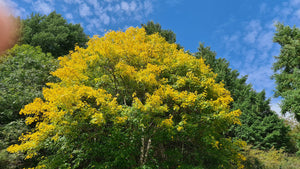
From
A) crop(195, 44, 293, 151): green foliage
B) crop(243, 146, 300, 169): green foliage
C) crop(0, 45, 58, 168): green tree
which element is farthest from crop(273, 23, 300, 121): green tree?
crop(0, 45, 58, 168): green tree

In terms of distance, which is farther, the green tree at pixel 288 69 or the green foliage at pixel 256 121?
the green foliage at pixel 256 121

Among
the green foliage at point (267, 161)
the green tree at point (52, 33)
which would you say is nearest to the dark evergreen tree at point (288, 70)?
the green foliage at point (267, 161)

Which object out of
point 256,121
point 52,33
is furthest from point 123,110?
point 52,33

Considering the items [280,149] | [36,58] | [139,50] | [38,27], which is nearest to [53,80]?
[36,58]

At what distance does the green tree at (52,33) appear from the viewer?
20.6 metres

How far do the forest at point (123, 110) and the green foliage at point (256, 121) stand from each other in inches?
71.6

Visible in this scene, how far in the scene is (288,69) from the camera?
1769 cm

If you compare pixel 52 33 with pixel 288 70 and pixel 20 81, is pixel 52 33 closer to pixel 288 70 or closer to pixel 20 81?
pixel 20 81

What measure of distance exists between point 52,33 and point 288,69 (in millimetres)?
26902

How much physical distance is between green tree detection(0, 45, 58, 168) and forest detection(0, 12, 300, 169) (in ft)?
0.15

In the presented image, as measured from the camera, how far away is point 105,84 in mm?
8422

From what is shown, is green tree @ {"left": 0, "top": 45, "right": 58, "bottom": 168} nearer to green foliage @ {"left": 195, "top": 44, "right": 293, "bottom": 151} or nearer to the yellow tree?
the yellow tree

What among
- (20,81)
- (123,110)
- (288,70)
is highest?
(288,70)

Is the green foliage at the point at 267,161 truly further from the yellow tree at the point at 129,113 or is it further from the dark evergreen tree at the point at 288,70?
the yellow tree at the point at 129,113
